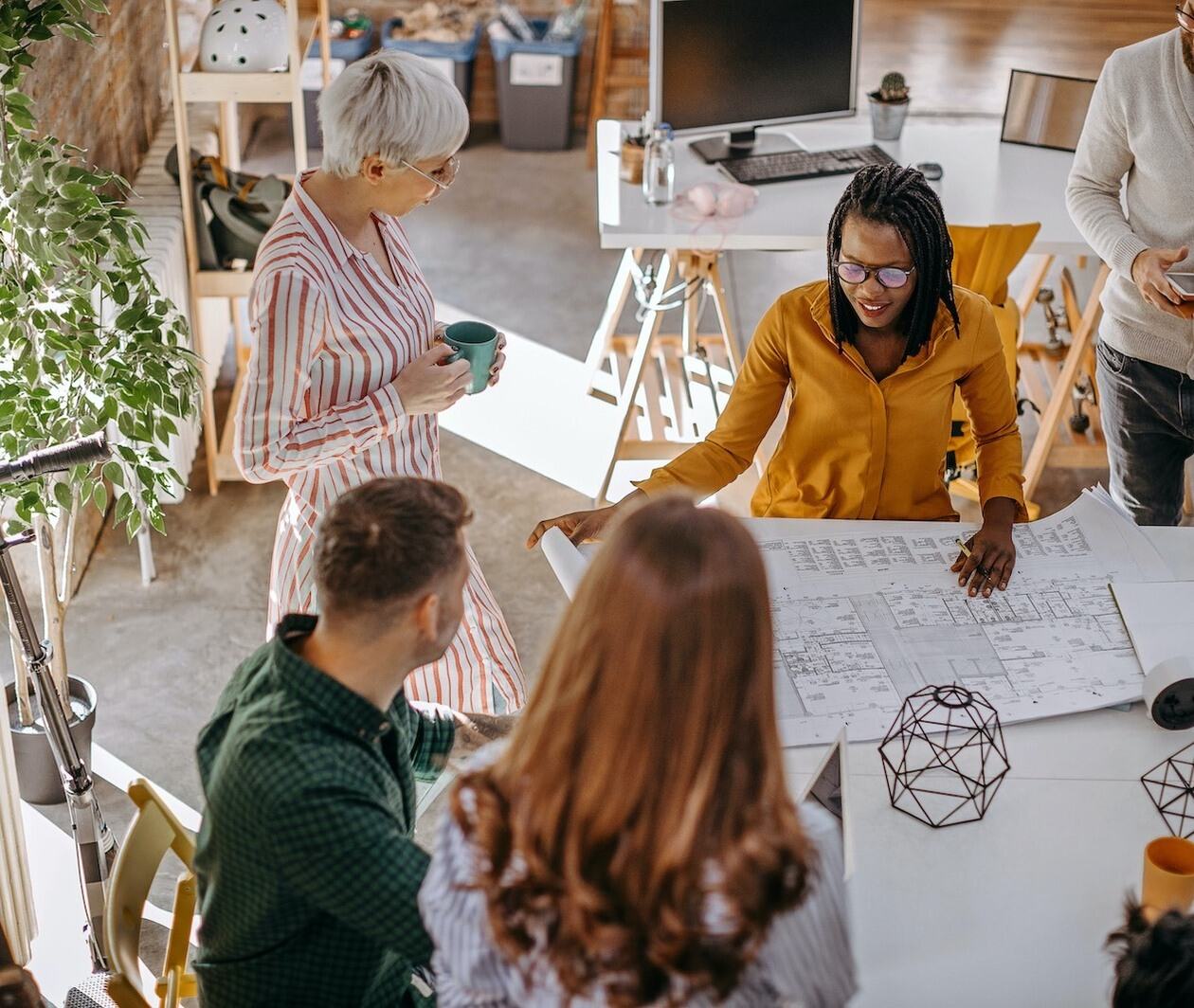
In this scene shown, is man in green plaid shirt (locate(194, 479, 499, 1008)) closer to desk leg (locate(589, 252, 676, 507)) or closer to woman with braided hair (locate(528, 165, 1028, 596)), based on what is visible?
woman with braided hair (locate(528, 165, 1028, 596))

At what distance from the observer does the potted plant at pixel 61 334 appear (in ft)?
7.64

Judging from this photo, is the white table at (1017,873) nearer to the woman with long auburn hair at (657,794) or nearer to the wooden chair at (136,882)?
the woman with long auburn hair at (657,794)

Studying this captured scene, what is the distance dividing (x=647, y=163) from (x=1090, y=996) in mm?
2643

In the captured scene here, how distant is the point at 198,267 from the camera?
368 centimetres

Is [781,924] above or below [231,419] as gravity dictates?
above

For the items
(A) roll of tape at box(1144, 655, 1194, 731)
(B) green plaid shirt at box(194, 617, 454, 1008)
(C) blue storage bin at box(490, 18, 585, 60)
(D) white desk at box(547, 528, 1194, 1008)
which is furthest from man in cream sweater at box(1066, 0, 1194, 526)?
(C) blue storage bin at box(490, 18, 585, 60)

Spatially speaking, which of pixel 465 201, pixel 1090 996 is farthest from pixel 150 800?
pixel 465 201

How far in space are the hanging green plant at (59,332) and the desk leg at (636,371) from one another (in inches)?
57.3

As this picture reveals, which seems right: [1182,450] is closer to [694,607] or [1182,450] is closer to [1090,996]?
[1090,996]

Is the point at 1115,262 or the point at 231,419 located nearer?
the point at 1115,262

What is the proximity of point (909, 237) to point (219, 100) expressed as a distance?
218 centimetres

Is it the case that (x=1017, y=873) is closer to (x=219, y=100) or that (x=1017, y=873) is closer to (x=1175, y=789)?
(x=1175, y=789)

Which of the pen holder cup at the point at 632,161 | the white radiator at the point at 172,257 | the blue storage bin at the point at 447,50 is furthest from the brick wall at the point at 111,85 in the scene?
the blue storage bin at the point at 447,50

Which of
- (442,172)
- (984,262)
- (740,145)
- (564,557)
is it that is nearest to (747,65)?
(740,145)
